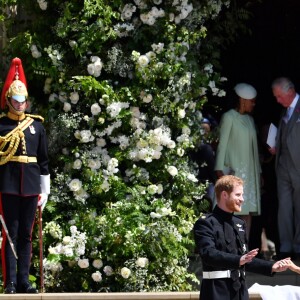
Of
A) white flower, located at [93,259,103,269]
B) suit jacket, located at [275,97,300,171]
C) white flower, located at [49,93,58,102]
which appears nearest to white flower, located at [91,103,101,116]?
white flower, located at [49,93,58,102]

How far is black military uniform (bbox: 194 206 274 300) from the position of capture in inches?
326

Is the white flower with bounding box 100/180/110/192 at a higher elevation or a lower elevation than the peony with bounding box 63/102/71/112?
lower

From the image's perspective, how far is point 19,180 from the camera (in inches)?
398

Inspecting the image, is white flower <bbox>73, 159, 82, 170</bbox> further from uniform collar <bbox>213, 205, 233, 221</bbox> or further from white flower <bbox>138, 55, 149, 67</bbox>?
uniform collar <bbox>213, 205, 233, 221</bbox>

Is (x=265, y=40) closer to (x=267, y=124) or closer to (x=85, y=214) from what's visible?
(x=267, y=124)

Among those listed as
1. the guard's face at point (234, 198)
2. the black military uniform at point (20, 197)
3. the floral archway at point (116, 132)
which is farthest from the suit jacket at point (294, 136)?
the guard's face at point (234, 198)

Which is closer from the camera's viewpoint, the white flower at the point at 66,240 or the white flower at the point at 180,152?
the white flower at the point at 66,240

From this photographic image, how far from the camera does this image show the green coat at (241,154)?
11625mm

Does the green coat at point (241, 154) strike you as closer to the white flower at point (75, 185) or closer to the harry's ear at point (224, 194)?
the white flower at point (75, 185)

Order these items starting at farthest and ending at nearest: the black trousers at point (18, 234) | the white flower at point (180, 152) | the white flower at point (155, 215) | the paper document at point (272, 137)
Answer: the paper document at point (272, 137) → the white flower at point (180, 152) → the white flower at point (155, 215) → the black trousers at point (18, 234)

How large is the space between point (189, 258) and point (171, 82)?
160 centimetres

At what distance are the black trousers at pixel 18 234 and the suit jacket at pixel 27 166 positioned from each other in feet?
0.27

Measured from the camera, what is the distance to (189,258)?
1116 cm

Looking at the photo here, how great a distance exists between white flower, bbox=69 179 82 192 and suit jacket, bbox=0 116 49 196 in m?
0.52
